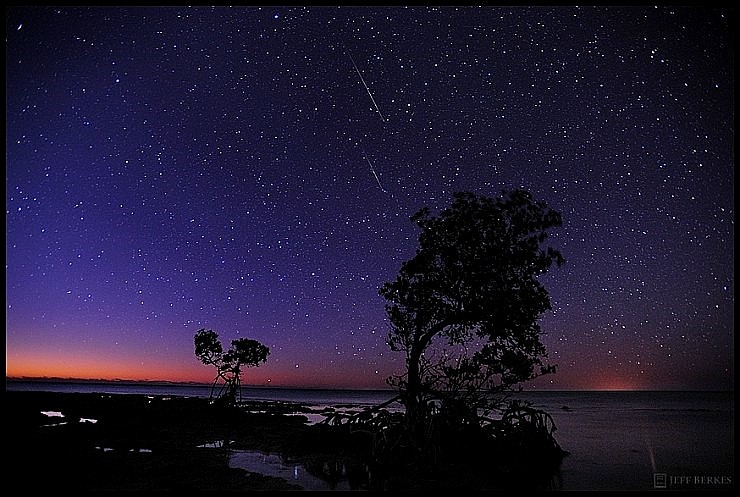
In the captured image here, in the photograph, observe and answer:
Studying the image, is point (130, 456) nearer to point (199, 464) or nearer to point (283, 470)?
point (199, 464)

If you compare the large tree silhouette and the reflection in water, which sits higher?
the large tree silhouette

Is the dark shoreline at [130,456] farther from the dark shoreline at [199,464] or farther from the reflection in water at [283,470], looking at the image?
the reflection in water at [283,470]

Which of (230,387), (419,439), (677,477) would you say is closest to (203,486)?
(419,439)

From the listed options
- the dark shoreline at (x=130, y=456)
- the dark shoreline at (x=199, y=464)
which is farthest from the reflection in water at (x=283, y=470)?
the dark shoreline at (x=130, y=456)

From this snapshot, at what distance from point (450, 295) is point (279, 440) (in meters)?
13.7

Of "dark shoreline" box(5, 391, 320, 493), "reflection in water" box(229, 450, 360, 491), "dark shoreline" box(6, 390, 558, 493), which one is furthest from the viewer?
"reflection in water" box(229, 450, 360, 491)

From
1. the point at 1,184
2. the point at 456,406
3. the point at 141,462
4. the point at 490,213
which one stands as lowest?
the point at 141,462

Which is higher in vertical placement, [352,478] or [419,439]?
[419,439]

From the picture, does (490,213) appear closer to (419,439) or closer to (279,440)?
(419,439)

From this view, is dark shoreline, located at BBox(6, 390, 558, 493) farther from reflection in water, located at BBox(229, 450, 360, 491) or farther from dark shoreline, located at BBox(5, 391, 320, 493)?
reflection in water, located at BBox(229, 450, 360, 491)

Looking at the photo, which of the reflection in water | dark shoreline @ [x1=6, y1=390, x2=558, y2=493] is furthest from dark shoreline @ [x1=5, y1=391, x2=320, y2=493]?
the reflection in water

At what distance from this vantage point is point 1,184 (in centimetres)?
589

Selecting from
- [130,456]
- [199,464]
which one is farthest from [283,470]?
[130,456]

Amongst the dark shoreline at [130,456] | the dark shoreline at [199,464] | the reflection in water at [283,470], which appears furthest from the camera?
the reflection in water at [283,470]
